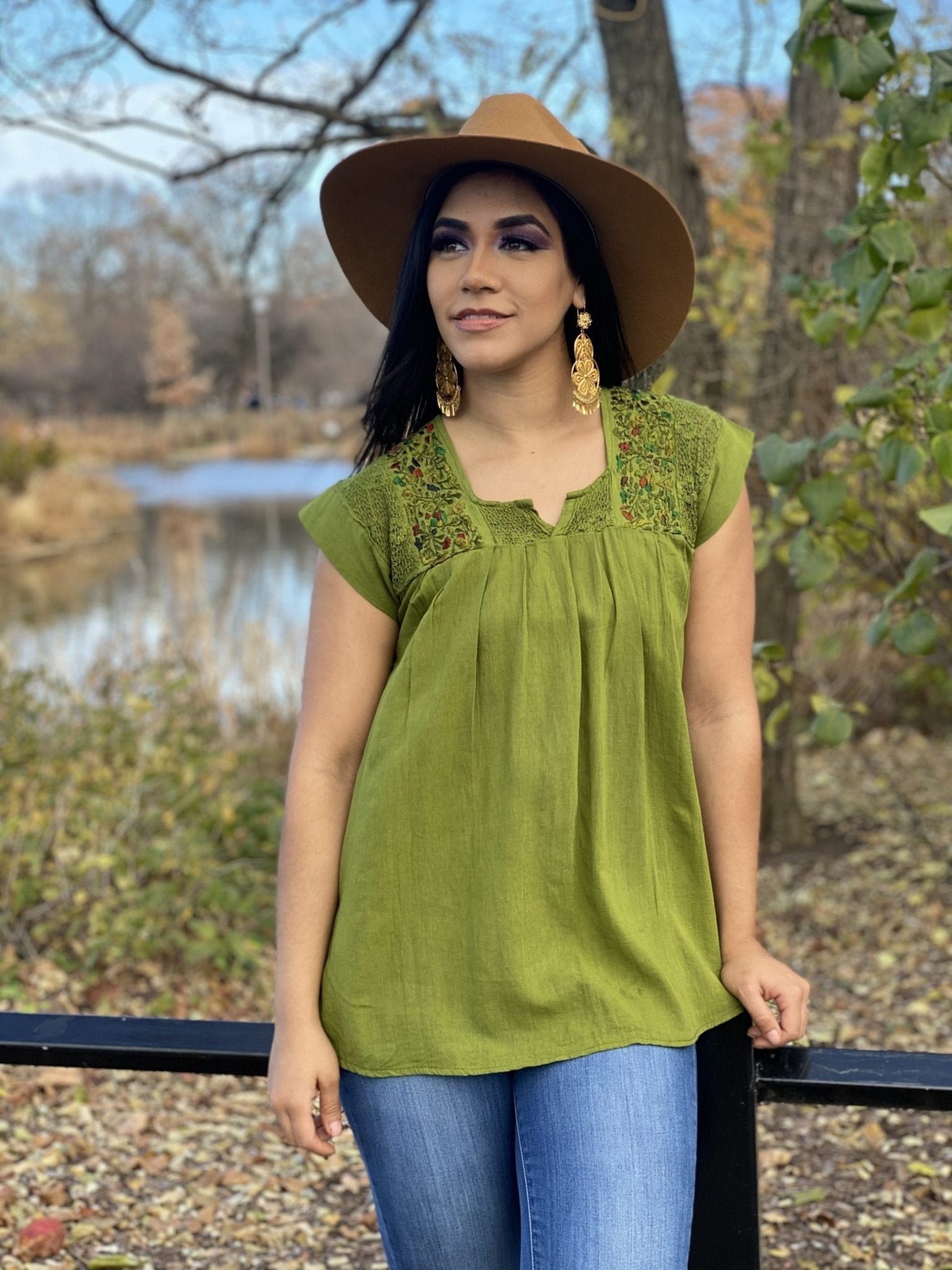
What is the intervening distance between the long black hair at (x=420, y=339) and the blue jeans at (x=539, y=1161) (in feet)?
2.48

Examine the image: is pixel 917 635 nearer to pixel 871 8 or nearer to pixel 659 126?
pixel 871 8

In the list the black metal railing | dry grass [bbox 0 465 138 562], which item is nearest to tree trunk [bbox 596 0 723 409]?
the black metal railing

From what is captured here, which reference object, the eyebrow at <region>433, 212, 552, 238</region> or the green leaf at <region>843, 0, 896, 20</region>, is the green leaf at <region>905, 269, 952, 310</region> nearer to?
the green leaf at <region>843, 0, 896, 20</region>

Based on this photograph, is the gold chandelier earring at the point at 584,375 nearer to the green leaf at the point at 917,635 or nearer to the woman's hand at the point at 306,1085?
the woman's hand at the point at 306,1085

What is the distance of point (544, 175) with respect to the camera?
156 centimetres

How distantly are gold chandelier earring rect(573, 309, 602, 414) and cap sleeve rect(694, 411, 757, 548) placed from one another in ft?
0.51

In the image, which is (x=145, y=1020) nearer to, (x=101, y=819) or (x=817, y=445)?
(x=817, y=445)

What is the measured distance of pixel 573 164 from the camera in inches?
59.9

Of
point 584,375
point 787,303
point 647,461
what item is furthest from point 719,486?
point 787,303

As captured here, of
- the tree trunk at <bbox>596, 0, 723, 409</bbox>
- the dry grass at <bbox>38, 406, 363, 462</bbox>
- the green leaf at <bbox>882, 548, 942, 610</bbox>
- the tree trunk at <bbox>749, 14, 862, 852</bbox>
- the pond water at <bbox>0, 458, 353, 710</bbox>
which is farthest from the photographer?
the dry grass at <bbox>38, 406, 363, 462</bbox>

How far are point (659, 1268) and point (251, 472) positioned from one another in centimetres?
2994

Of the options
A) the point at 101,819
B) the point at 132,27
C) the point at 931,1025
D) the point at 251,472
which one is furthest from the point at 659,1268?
the point at 251,472

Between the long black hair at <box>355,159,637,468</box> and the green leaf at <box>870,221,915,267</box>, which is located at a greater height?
the green leaf at <box>870,221,915,267</box>

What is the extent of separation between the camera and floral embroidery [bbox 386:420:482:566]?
151cm
